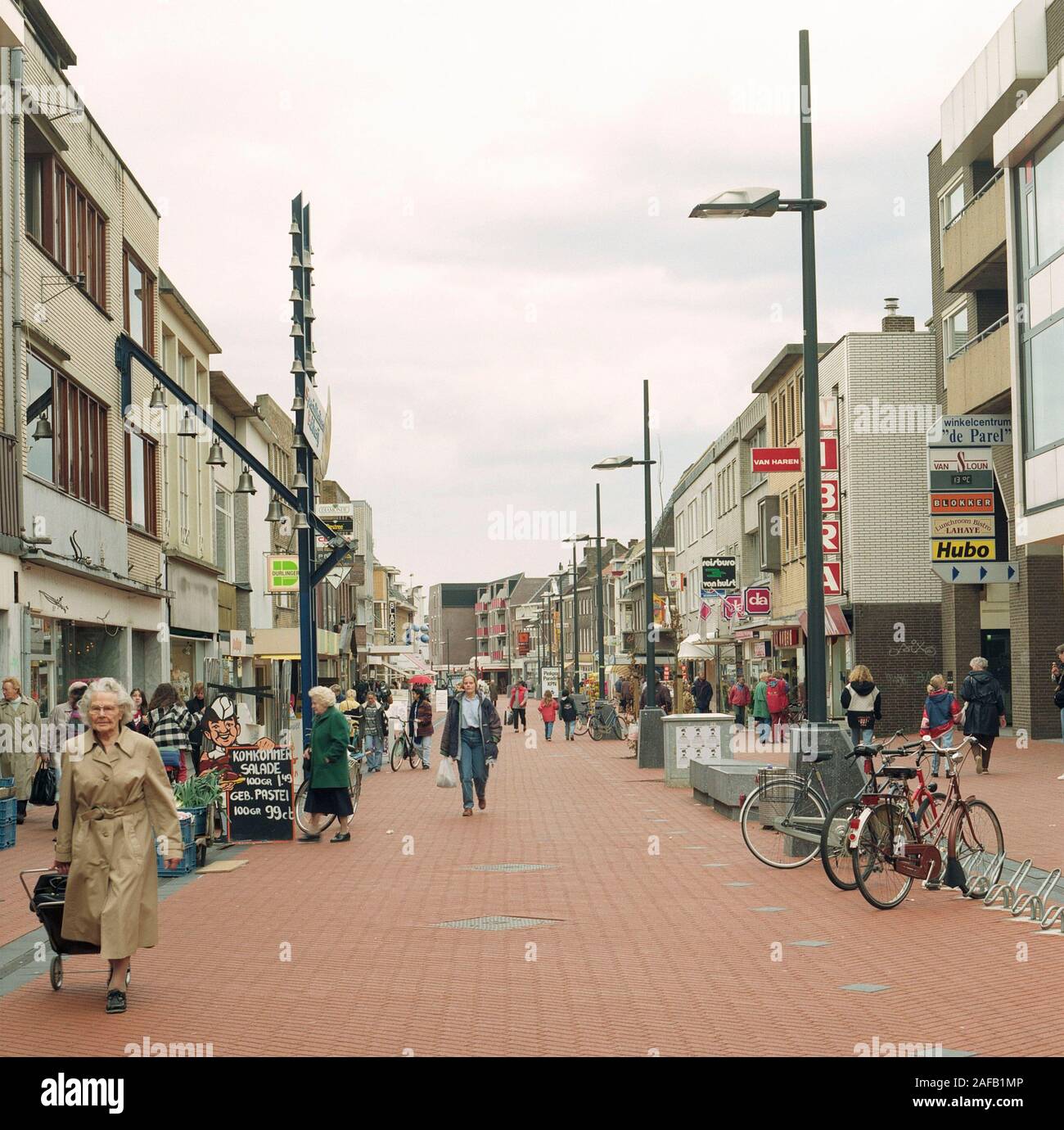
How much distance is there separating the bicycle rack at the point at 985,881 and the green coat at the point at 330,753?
6.98m

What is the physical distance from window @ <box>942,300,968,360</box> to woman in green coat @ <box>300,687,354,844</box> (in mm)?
25595

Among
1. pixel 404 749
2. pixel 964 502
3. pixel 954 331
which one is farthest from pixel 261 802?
pixel 954 331

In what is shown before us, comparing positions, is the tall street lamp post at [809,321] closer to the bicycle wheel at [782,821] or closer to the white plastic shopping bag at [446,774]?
the bicycle wheel at [782,821]

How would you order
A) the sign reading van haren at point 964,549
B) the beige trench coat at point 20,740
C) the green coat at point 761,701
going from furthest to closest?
the green coat at point 761,701, the sign reading van haren at point 964,549, the beige trench coat at point 20,740

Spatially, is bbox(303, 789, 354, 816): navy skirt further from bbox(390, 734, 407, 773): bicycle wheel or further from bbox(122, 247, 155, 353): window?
bbox(390, 734, 407, 773): bicycle wheel

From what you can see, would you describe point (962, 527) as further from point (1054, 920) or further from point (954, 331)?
point (1054, 920)

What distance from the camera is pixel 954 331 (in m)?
38.6

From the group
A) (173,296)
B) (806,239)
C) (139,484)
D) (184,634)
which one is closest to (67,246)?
(139,484)

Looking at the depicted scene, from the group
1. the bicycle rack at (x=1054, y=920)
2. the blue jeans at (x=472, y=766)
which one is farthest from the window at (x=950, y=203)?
the bicycle rack at (x=1054, y=920)

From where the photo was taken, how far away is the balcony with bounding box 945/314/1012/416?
30922mm

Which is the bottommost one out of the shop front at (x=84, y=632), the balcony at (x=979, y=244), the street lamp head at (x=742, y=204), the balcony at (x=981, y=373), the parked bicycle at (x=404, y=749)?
the parked bicycle at (x=404, y=749)

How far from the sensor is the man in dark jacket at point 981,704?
74.0ft

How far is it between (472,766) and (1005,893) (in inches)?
378

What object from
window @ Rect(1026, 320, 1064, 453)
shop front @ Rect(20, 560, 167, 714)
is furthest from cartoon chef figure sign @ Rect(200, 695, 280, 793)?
window @ Rect(1026, 320, 1064, 453)
